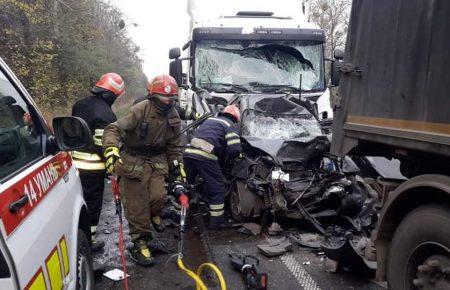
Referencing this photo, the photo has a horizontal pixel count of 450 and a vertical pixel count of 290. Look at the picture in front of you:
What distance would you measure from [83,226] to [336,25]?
885 inches

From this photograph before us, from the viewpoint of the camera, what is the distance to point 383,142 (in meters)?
2.87

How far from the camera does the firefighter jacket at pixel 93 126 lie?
4617 mm

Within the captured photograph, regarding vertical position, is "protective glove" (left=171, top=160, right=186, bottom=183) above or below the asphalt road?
above

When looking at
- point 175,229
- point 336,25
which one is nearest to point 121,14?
point 336,25

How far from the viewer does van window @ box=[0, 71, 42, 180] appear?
193cm

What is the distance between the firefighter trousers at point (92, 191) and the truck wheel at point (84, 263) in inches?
68.5

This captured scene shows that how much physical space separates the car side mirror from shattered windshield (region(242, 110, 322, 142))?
3.70 metres

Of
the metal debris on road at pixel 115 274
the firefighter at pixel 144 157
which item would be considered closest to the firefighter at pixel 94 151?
the firefighter at pixel 144 157

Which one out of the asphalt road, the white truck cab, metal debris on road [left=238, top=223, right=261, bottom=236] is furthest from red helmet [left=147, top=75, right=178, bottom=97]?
the white truck cab

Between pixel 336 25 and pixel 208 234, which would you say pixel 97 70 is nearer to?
pixel 336 25

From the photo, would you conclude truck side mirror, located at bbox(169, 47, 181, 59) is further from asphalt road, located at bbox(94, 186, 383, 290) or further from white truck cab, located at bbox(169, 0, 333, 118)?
asphalt road, located at bbox(94, 186, 383, 290)

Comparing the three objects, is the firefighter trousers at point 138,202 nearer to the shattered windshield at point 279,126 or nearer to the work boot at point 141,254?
the work boot at point 141,254

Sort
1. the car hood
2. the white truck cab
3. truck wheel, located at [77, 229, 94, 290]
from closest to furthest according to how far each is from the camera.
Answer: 1. truck wheel, located at [77, 229, 94, 290]
2. the car hood
3. the white truck cab

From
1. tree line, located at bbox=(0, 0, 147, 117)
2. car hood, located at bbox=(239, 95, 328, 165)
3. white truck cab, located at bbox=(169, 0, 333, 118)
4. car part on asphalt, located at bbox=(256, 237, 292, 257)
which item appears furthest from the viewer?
tree line, located at bbox=(0, 0, 147, 117)
